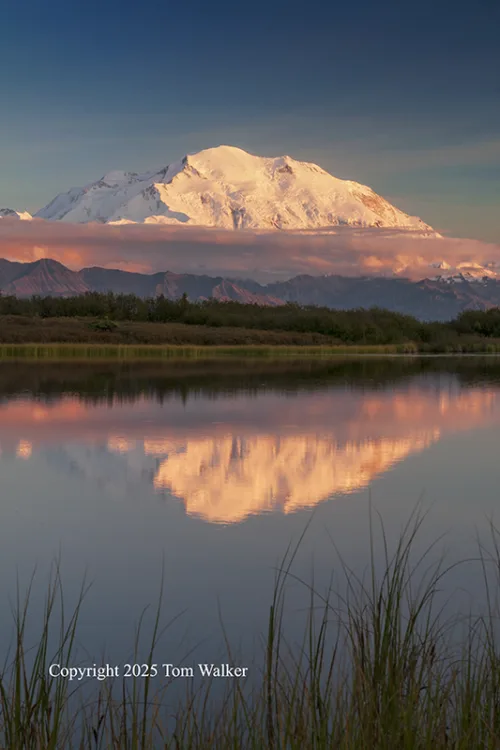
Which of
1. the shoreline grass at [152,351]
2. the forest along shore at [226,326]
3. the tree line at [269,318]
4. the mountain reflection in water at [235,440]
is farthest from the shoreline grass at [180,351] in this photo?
the mountain reflection in water at [235,440]

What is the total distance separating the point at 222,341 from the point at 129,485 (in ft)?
247

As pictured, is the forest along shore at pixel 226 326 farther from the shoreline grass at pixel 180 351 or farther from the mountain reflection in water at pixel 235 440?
the mountain reflection in water at pixel 235 440

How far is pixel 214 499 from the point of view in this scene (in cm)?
1059

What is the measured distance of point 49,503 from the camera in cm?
1056

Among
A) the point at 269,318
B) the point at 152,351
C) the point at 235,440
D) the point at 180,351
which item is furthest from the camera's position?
the point at 269,318

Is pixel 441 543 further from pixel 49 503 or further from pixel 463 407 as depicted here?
pixel 463 407

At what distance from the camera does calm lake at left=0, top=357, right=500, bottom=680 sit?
6641 millimetres

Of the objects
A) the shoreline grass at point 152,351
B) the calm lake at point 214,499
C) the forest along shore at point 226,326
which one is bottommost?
the calm lake at point 214,499

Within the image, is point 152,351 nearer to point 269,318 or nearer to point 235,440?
point 269,318

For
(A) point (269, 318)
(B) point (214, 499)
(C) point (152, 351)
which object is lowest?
(B) point (214, 499)

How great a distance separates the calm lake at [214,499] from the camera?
6.64 meters

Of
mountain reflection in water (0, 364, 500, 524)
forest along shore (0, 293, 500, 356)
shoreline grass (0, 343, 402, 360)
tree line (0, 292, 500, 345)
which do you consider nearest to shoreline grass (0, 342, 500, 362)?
shoreline grass (0, 343, 402, 360)

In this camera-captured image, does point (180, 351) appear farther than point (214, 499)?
Yes

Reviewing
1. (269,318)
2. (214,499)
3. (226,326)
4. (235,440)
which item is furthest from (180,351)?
(214,499)
